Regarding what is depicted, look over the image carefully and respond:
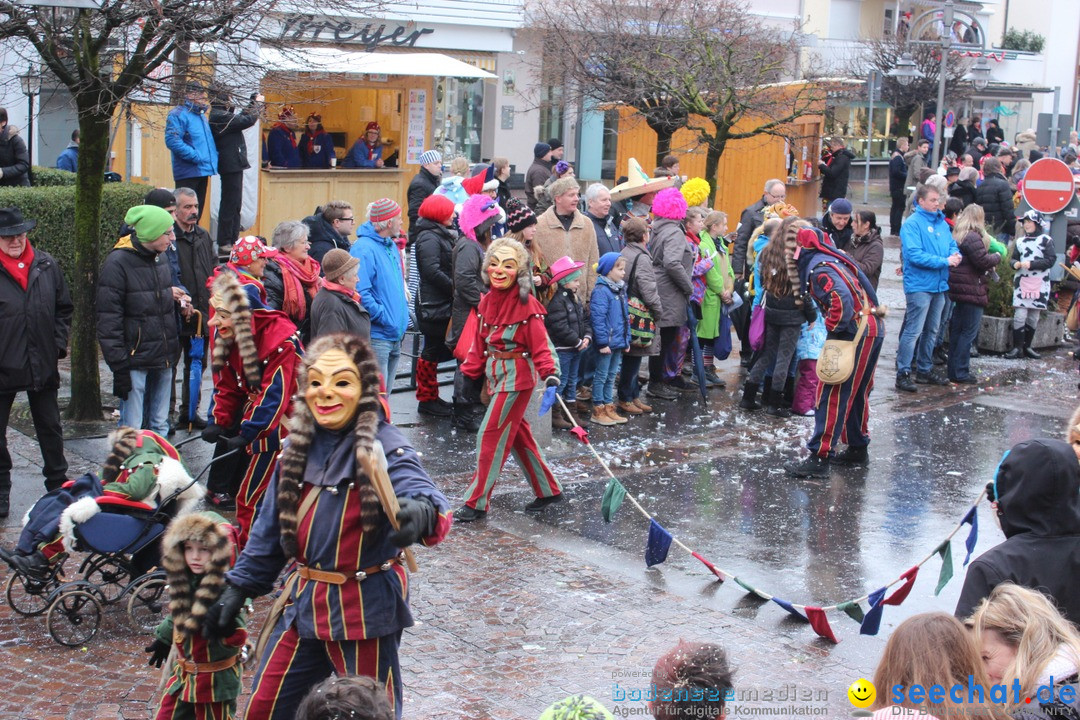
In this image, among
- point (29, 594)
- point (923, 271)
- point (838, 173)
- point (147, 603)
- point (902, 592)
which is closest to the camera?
Result: point (147, 603)

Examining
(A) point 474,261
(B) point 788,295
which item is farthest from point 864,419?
(A) point 474,261

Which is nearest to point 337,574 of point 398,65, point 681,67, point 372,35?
point 398,65

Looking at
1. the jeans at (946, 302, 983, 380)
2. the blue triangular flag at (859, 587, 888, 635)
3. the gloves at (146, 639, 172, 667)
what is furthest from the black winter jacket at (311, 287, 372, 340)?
the jeans at (946, 302, 983, 380)

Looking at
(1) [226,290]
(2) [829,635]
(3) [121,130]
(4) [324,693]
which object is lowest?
(2) [829,635]

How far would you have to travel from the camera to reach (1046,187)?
45.5ft

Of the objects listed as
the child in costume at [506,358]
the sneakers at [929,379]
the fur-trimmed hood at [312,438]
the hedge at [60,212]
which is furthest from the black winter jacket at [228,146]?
the fur-trimmed hood at [312,438]

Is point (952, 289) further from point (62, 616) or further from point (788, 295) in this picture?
point (62, 616)

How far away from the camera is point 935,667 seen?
3369 millimetres

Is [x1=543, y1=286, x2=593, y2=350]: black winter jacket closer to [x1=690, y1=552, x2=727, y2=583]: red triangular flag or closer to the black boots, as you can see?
the black boots

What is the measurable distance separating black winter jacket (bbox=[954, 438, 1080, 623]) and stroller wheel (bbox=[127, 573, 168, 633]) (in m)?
3.99

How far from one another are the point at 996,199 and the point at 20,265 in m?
13.8

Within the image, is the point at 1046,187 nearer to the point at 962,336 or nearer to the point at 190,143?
the point at 962,336

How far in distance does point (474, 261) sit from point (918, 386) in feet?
18.2

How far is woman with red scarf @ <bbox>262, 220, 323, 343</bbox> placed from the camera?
333 inches
